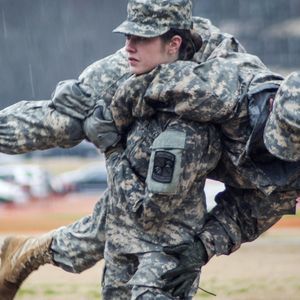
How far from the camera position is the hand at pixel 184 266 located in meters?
6.64

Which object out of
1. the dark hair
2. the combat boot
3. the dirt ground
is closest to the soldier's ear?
the dark hair

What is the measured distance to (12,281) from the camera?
300 inches

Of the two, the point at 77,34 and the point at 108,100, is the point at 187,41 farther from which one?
the point at 77,34

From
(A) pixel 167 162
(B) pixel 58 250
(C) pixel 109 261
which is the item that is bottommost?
(B) pixel 58 250

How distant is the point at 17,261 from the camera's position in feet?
24.8

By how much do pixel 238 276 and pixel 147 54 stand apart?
220 inches

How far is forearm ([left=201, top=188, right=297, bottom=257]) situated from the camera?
6762 millimetres

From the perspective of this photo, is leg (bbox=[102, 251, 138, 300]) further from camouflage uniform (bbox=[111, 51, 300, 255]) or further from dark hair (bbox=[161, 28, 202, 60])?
dark hair (bbox=[161, 28, 202, 60])

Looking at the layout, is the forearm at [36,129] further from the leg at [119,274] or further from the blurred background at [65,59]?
the blurred background at [65,59]

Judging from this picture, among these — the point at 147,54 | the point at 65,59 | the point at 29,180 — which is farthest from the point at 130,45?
the point at 65,59

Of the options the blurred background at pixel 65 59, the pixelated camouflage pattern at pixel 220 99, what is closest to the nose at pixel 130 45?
the pixelated camouflage pattern at pixel 220 99

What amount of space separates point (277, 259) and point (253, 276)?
1.08m

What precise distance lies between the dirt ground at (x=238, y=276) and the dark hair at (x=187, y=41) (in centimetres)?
415

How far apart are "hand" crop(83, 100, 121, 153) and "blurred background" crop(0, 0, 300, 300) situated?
8056 millimetres
